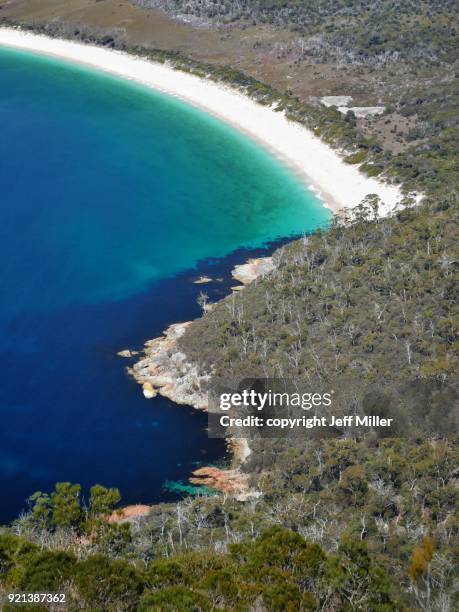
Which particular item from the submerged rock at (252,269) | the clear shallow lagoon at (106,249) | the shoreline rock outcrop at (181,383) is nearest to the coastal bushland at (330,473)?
the shoreline rock outcrop at (181,383)

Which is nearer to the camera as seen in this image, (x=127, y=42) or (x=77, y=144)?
(x=77, y=144)

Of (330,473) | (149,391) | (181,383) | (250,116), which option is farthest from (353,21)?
(330,473)

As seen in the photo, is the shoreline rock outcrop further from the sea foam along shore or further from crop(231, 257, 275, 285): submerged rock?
the sea foam along shore

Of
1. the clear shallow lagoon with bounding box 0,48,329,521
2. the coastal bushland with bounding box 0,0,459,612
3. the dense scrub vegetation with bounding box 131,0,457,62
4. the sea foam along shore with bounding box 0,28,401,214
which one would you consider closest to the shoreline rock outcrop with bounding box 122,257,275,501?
the clear shallow lagoon with bounding box 0,48,329,521

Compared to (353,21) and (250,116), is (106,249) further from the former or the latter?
(353,21)

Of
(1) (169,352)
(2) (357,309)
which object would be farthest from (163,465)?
A: (2) (357,309)

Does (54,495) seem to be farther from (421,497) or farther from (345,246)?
(345,246)
